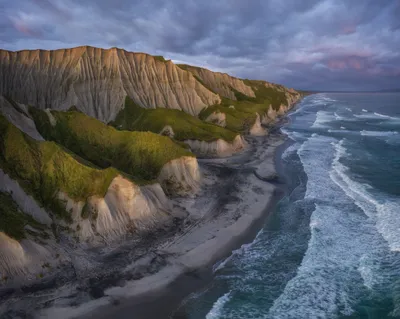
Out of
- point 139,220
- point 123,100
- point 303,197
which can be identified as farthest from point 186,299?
point 123,100

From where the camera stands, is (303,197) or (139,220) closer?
(139,220)

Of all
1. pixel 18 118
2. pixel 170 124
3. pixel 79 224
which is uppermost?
pixel 170 124

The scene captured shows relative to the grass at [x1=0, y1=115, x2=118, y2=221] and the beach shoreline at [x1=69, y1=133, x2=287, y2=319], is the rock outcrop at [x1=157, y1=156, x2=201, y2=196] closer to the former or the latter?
the beach shoreline at [x1=69, y1=133, x2=287, y2=319]

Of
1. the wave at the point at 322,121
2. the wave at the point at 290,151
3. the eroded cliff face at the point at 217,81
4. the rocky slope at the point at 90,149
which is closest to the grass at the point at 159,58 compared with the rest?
the rocky slope at the point at 90,149

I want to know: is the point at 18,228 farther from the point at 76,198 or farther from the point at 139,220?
the point at 139,220

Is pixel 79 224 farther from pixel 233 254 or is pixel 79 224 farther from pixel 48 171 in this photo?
pixel 233 254

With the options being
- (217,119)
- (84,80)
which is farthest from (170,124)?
(84,80)

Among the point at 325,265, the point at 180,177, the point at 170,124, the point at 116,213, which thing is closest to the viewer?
the point at 325,265
